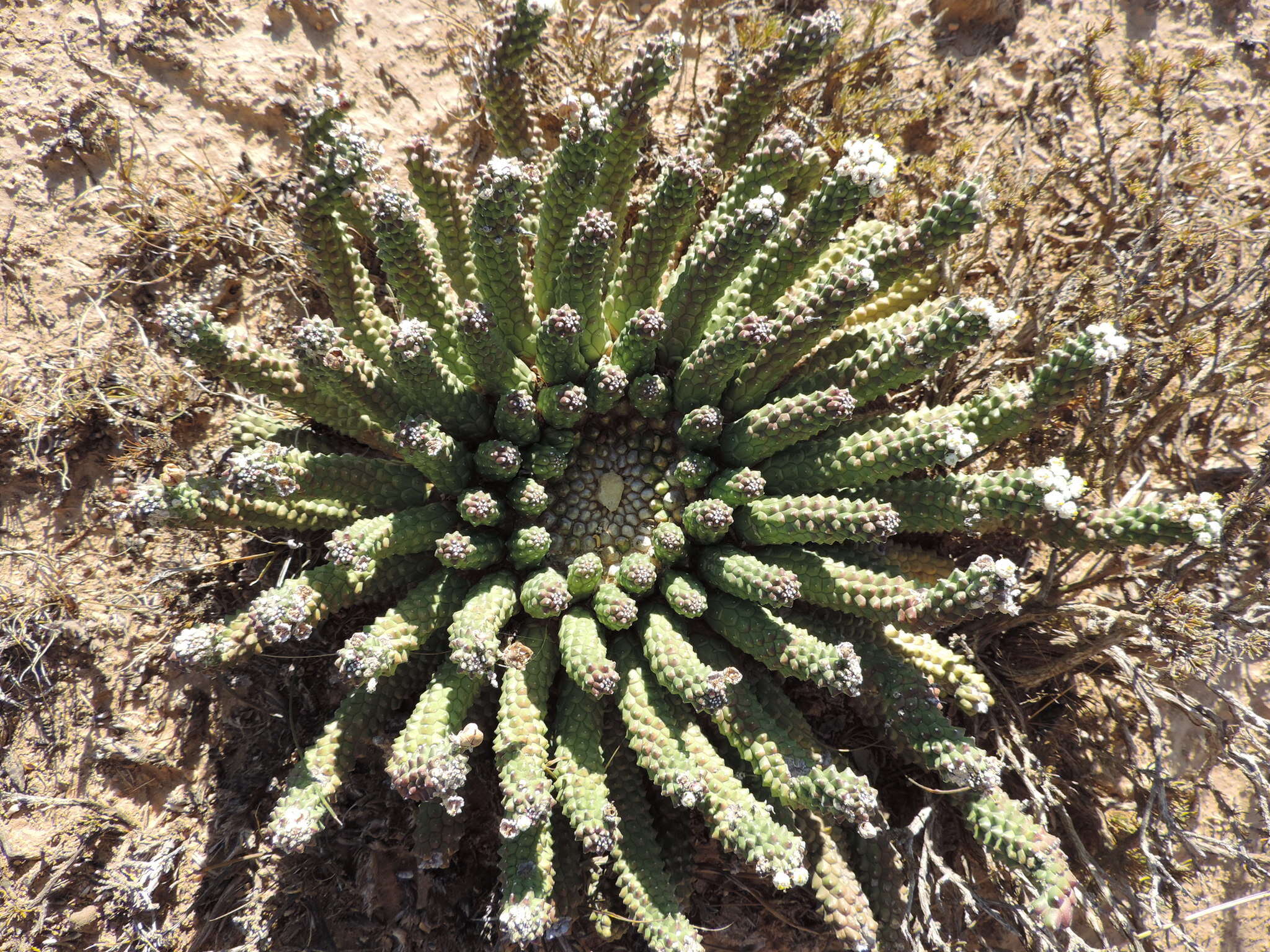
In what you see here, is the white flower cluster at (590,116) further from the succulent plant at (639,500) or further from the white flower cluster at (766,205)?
the white flower cluster at (766,205)

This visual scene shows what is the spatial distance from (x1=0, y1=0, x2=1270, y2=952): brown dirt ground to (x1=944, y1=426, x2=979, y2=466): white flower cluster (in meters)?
2.41

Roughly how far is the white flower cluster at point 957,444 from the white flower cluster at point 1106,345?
527mm

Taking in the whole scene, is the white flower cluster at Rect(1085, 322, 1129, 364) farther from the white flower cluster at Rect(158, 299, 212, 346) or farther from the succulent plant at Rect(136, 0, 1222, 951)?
the white flower cluster at Rect(158, 299, 212, 346)

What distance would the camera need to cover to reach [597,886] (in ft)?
11.3

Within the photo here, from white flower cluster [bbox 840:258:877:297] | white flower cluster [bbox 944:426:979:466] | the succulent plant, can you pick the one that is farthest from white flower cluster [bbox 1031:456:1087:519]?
white flower cluster [bbox 840:258:877:297]

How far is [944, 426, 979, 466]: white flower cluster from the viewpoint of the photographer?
2.88m

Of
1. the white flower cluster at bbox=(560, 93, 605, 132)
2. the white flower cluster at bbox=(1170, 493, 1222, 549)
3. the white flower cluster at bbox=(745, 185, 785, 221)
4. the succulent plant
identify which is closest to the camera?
the white flower cluster at bbox=(1170, 493, 1222, 549)

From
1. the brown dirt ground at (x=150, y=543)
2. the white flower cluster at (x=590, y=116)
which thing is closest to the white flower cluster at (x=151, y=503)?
the brown dirt ground at (x=150, y=543)

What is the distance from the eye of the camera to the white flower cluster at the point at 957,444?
288 centimetres

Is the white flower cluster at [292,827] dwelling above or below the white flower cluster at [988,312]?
below

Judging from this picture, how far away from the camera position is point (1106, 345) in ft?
8.92

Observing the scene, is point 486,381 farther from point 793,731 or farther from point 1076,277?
point 1076,277

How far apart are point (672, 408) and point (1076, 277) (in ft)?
8.73

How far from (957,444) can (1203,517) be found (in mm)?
867
